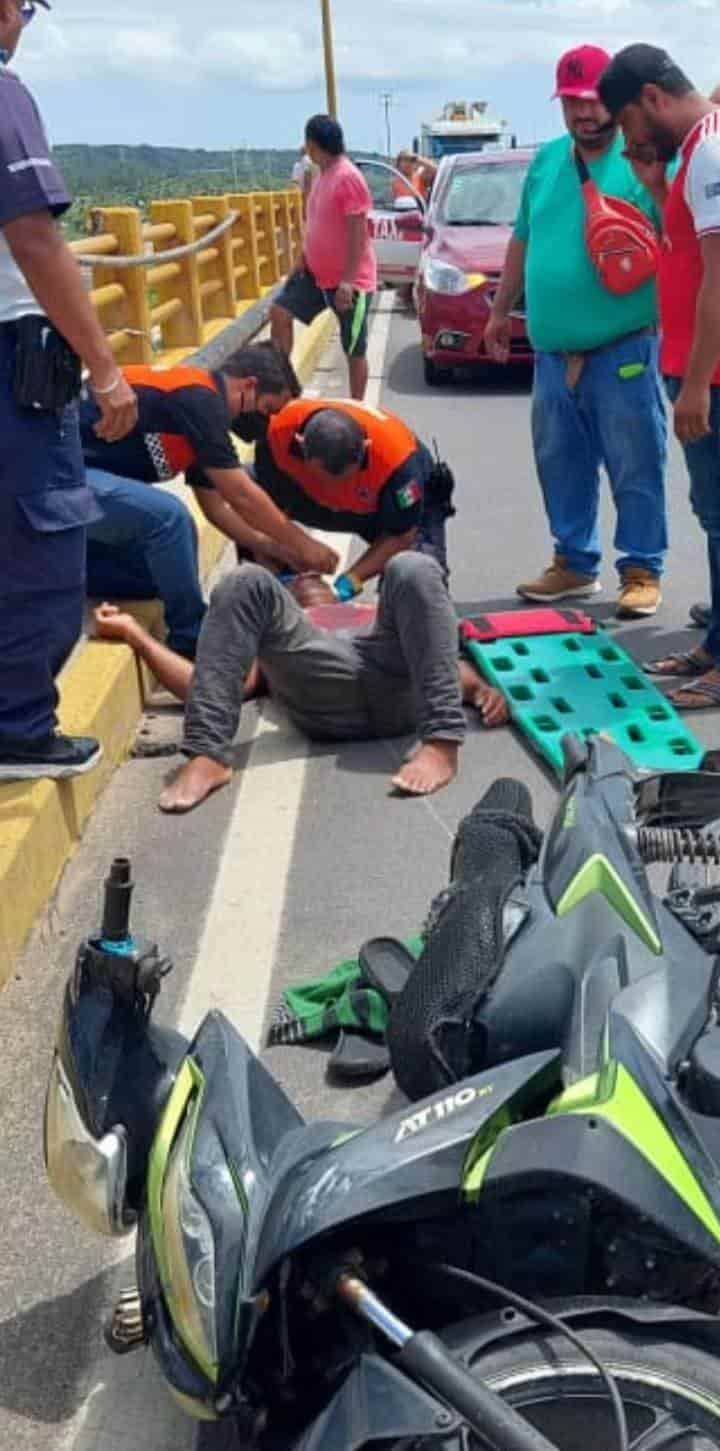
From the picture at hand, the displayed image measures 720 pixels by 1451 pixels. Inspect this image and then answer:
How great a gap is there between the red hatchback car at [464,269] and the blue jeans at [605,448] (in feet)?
18.8

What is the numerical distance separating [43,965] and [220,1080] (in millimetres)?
1708

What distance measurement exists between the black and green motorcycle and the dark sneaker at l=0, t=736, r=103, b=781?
191cm

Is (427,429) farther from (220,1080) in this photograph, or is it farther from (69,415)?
(220,1080)

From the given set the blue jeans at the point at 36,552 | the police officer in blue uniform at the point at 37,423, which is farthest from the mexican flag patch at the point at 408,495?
the blue jeans at the point at 36,552

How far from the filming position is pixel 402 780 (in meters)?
4.65

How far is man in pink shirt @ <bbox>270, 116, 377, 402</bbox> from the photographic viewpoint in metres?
9.88

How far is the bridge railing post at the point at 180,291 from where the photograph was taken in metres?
11.7

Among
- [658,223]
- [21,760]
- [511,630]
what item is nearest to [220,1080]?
[21,760]

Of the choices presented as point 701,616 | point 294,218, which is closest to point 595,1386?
point 701,616

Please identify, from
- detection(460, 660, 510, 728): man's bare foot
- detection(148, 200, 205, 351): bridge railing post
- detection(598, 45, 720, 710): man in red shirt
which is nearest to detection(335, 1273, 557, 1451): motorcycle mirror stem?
detection(460, 660, 510, 728): man's bare foot

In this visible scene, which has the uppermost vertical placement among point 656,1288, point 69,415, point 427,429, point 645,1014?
point 69,415

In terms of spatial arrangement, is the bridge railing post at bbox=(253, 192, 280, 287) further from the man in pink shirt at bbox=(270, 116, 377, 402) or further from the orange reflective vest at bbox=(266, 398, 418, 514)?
the orange reflective vest at bbox=(266, 398, 418, 514)

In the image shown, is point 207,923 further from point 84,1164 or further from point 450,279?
point 450,279

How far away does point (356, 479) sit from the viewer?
211 inches
